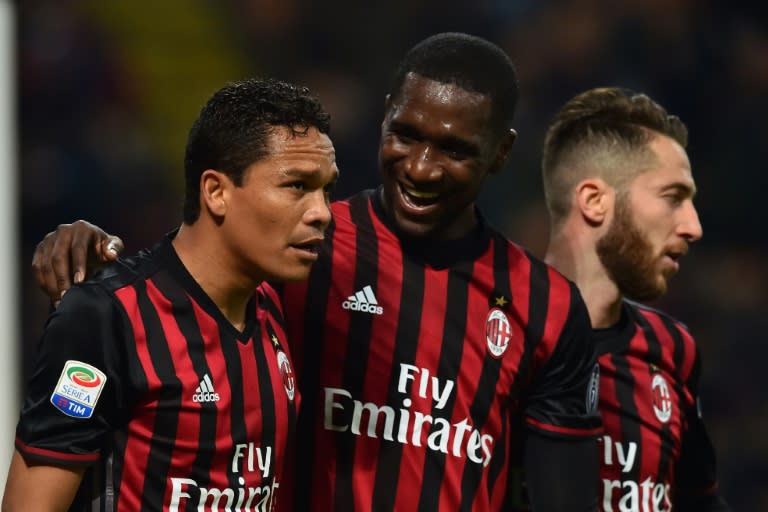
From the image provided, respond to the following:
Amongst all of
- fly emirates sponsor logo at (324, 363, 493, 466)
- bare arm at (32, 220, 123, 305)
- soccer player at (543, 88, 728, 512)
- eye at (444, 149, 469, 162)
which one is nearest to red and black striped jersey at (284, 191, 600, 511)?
fly emirates sponsor logo at (324, 363, 493, 466)

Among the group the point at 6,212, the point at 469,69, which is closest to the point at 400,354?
the point at 469,69

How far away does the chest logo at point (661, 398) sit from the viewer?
10.2 ft

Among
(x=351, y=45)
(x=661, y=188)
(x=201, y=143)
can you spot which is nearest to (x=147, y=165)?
(x=351, y=45)

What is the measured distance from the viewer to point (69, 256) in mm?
2420

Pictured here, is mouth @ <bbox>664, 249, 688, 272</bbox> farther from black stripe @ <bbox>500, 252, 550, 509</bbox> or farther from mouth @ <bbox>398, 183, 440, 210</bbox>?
mouth @ <bbox>398, 183, 440, 210</bbox>

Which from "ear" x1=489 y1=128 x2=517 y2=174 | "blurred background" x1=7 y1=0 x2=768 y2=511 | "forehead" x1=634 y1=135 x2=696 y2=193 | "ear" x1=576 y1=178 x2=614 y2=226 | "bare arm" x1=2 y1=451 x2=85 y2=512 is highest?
"blurred background" x1=7 y1=0 x2=768 y2=511

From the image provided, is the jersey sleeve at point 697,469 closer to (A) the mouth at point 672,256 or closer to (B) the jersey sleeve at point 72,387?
(A) the mouth at point 672,256

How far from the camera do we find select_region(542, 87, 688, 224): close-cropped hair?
10.7 feet

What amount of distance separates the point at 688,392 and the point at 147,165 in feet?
11.9

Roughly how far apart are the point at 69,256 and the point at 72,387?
0.39 meters

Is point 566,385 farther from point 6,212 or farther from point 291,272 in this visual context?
point 6,212

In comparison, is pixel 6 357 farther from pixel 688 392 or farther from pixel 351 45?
pixel 351 45

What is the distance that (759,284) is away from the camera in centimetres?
644

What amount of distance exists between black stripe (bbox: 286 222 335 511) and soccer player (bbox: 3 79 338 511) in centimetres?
21
